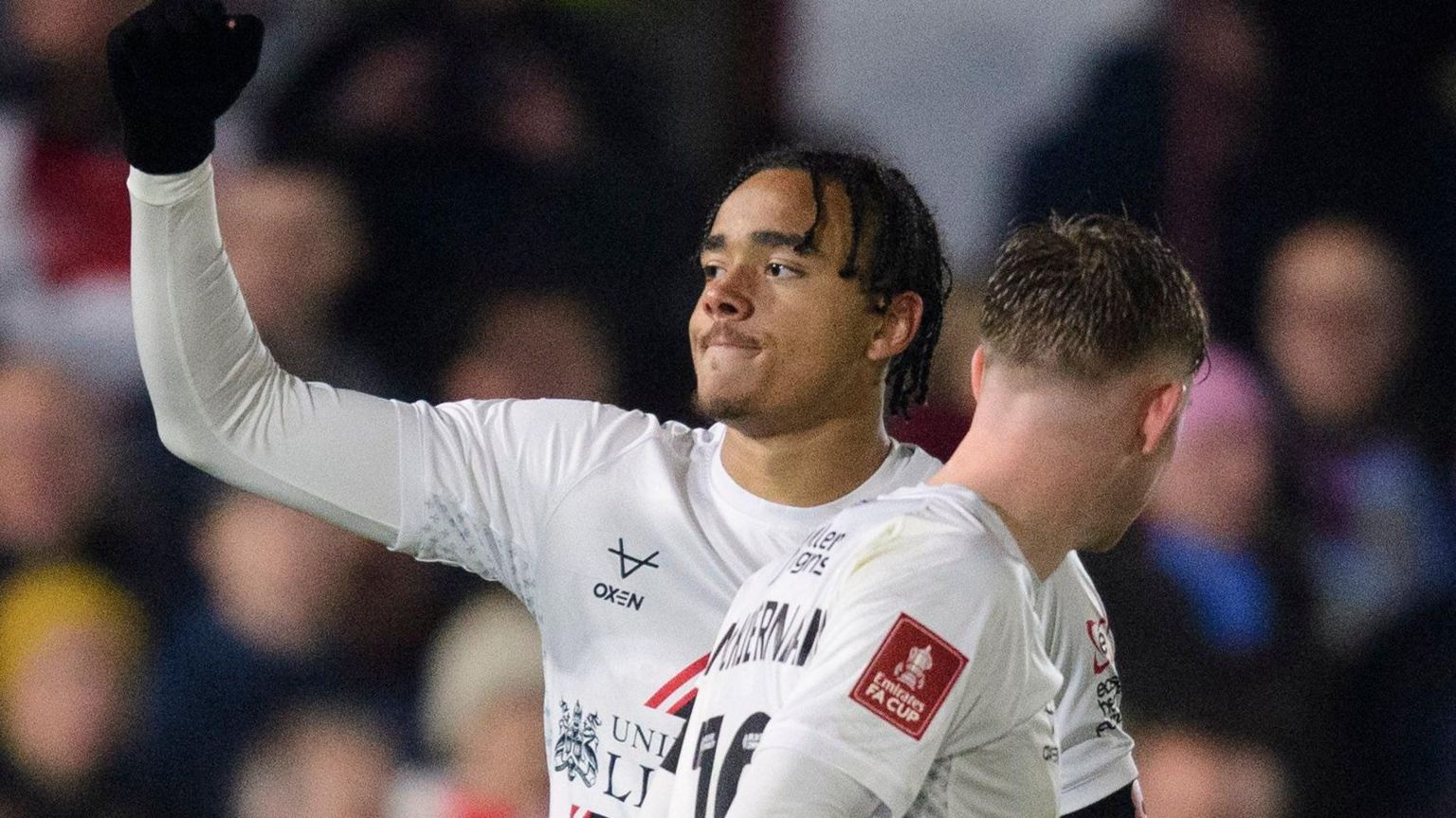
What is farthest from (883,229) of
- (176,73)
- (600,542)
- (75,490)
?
(75,490)

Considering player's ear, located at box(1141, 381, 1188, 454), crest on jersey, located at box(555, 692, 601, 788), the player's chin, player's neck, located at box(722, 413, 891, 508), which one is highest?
player's ear, located at box(1141, 381, 1188, 454)

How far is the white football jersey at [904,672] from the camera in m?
1.52

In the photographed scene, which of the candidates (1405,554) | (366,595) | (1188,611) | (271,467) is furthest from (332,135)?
(1405,554)

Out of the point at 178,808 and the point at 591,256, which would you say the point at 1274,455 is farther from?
the point at 178,808

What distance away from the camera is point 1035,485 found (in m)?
1.68

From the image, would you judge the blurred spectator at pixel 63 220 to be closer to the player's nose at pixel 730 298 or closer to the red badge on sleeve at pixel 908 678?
the player's nose at pixel 730 298

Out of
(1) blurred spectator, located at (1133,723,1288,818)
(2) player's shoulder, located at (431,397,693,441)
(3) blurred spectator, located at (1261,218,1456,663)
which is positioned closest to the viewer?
(2) player's shoulder, located at (431,397,693,441)

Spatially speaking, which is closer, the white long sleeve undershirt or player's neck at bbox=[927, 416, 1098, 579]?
player's neck at bbox=[927, 416, 1098, 579]

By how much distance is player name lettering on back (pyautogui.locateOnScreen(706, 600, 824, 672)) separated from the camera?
1606mm

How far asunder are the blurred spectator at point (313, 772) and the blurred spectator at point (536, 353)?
2.55 feet

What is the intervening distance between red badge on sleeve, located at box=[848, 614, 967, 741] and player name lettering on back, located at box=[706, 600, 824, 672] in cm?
8

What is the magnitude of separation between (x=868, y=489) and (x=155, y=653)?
1849mm

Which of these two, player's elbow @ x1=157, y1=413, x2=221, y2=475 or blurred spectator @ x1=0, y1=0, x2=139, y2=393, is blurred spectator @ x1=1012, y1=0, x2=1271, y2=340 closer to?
blurred spectator @ x1=0, y1=0, x2=139, y2=393

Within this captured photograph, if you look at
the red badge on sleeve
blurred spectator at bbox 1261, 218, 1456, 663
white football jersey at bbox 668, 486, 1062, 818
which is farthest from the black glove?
blurred spectator at bbox 1261, 218, 1456, 663
